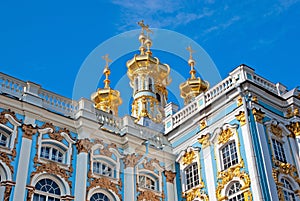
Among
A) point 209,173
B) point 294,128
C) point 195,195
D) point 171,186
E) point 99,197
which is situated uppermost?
point 294,128

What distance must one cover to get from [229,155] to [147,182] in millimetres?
3461

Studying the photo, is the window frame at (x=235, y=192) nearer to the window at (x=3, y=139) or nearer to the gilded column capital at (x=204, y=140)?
the gilded column capital at (x=204, y=140)

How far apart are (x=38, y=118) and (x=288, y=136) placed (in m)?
9.06

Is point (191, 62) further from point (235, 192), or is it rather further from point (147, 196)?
point (235, 192)

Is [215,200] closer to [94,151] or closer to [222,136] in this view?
[222,136]

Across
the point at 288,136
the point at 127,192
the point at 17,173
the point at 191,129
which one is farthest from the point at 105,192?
the point at 288,136


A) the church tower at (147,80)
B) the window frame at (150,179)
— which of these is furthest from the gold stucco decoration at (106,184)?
the church tower at (147,80)

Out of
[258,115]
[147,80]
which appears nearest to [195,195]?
[258,115]

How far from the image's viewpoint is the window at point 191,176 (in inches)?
698

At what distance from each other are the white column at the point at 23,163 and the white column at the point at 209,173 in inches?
249

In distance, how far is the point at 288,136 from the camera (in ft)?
56.1

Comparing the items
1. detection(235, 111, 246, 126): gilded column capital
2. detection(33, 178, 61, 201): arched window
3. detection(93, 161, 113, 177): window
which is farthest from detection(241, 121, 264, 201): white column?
detection(33, 178, 61, 201): arched window

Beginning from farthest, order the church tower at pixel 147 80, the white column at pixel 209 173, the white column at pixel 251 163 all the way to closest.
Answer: the church tower at pixel 147 80 → the white column at pixel 209 173 → the white column at pixel 251 163

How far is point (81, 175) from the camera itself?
15992mm
